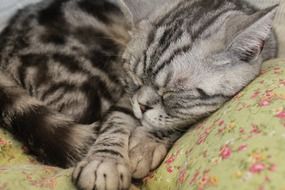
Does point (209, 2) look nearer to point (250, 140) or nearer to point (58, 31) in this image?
point (58, 31)

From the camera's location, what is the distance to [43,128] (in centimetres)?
136

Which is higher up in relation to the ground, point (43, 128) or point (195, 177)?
point (195, 177)

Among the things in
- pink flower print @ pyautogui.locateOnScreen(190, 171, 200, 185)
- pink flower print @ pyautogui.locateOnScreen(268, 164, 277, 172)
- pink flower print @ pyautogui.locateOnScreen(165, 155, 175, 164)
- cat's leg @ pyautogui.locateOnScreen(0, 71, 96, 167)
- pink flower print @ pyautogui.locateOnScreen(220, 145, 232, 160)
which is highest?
pink flower print @ pyautogui.locateOnScreen(268, 164, 277, 172)

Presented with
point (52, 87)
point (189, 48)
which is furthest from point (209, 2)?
point (52, 87)

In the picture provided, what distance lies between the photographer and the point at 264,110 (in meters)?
1.04

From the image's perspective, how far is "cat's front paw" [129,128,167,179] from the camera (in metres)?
1.24

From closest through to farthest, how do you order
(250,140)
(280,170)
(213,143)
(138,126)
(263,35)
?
1. (280,170)
2. (250,140)
3. (213,143)
4. (263,35)
5. (138,126)

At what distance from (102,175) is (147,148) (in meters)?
0.19

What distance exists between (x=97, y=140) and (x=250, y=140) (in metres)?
0.53

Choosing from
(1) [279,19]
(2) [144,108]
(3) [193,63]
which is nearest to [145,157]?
(2) [144,108]

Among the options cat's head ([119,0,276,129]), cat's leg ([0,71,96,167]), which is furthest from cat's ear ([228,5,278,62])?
cat's leg ([0,71,96,167])

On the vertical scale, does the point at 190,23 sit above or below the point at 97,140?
above

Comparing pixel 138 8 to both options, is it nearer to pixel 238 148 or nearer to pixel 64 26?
pixel 64 26

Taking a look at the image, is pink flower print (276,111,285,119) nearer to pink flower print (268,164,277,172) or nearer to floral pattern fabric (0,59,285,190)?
floral pattern fabric (0,59,285,190)
